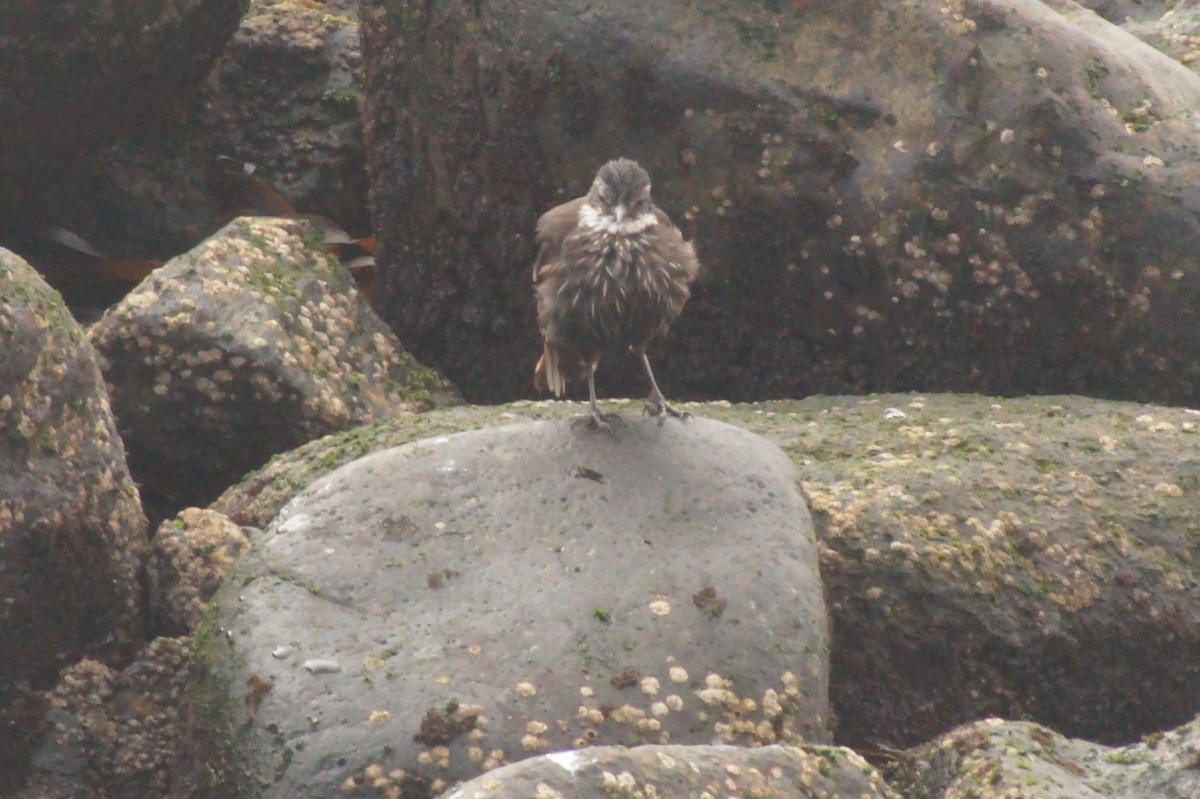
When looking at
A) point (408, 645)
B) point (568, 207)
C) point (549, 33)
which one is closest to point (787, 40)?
point (549, 33)

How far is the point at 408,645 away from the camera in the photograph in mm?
5258

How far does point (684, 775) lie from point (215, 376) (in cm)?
358

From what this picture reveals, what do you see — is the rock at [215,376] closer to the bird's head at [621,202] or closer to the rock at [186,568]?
the rock at [186,568]

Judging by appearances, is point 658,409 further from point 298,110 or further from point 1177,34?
point 1177,34

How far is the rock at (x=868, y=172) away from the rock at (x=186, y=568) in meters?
2.28

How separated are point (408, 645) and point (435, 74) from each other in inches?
137

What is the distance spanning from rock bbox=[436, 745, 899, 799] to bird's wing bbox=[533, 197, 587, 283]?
103 inches

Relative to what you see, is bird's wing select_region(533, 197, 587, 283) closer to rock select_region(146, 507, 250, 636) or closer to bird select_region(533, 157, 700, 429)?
bird select_region(533, 157, 700, 429)

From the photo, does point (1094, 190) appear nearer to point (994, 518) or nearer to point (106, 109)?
point (994, 518)

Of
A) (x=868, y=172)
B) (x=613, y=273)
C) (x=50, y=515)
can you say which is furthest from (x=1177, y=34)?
(x=50, y=515)

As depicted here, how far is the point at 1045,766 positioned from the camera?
15.6 feet

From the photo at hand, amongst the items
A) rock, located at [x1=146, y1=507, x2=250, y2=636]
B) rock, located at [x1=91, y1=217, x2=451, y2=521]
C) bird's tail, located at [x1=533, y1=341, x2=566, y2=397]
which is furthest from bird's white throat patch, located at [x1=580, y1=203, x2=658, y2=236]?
rock, located at [x1=146, y1=507, x2=250, y2=636]

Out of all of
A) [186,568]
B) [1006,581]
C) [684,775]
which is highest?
[684,775]

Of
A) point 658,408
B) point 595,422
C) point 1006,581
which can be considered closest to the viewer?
point 1006,581
